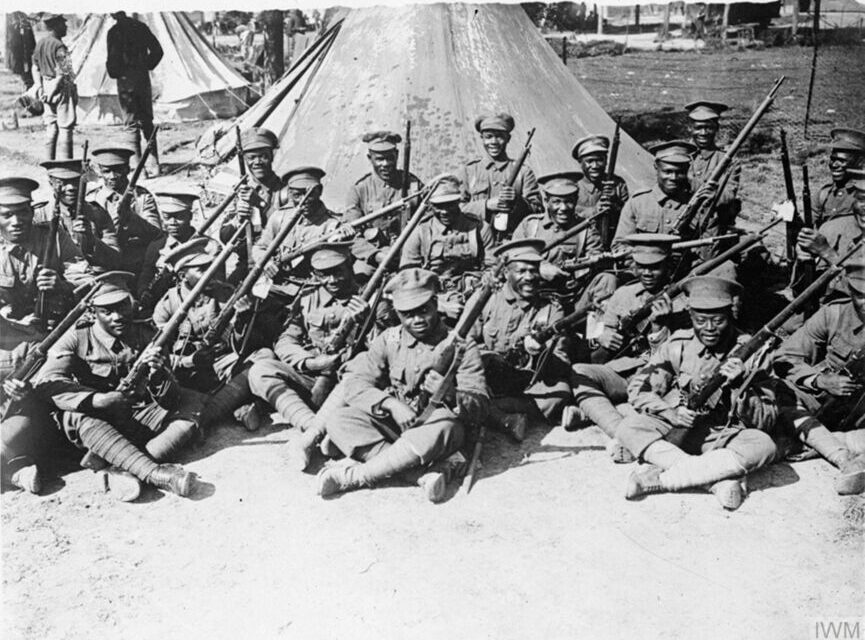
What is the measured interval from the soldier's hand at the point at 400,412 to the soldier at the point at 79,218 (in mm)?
4223

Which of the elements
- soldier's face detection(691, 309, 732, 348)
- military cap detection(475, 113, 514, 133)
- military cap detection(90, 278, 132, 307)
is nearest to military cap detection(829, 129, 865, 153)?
soldier's face detection(691, 309, 732, 348)

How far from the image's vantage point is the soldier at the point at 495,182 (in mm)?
9727

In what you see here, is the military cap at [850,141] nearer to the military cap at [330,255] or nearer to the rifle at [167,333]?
the military cap at [330,255]

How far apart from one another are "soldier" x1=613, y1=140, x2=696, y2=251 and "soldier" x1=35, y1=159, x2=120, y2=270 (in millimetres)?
5582

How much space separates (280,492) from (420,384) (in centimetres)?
140

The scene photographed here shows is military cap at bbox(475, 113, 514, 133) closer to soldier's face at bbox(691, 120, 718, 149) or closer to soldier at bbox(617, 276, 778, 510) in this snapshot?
soldier's face at bbox(691, 120, 718, 149)

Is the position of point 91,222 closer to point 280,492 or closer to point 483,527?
point 280,492

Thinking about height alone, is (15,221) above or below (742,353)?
above

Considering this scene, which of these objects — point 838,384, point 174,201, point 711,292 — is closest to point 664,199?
point 711,292

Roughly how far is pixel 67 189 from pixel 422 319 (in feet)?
15.1

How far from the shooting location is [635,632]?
5293 millimetres

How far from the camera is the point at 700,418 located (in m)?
6.71

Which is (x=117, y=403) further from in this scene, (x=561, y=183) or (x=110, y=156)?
(x=561, y=183)

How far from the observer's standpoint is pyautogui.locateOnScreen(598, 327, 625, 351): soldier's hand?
26.4 ft
